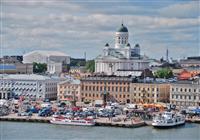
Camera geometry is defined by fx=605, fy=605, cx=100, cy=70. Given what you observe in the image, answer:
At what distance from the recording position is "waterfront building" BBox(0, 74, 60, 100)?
1270 inches

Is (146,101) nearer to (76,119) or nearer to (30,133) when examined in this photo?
(76,119)

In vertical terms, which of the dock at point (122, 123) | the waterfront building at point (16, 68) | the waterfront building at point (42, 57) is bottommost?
the dock at point (122, 123)

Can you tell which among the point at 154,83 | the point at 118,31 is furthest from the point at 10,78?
the point at 118,31

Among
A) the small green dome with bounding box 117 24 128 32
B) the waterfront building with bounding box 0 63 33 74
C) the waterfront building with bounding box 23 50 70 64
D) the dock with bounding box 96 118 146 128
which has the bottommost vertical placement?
the dock with bounding box 96 118 146 128

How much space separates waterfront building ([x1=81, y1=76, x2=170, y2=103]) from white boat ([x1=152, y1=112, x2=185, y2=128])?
23.5 feet

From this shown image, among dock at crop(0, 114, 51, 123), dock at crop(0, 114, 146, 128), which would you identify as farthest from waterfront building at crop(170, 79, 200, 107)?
dock at crop(0, 114, 51, 123)

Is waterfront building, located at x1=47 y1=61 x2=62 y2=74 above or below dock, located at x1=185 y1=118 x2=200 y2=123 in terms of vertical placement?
above

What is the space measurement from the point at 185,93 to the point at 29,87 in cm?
891

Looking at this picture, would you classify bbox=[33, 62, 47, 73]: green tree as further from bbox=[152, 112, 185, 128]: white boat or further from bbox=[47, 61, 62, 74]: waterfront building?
bbox=[152, 112, 185, 128]: white boat

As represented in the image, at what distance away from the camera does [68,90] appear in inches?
1251

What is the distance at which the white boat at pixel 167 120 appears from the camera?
21484 mm

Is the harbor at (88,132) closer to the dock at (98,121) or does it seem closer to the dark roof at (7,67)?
the dock at (98,121)

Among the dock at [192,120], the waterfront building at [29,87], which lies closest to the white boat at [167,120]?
the dock at [192,120]

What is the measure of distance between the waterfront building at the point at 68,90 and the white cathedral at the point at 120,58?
469 inches
